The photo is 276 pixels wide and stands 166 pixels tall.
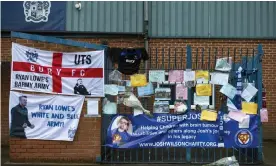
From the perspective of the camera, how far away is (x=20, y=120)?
8.23 m

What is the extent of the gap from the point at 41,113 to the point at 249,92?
14.0 ft

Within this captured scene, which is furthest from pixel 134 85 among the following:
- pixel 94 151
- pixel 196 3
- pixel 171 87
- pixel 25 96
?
pixel 196 3

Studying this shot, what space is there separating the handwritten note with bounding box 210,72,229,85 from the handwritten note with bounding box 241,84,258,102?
442 mm

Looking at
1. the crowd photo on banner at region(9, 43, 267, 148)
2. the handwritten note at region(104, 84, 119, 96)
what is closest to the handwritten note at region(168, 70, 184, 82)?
the crowd photo on banner at region(9, 43, 267, 148)

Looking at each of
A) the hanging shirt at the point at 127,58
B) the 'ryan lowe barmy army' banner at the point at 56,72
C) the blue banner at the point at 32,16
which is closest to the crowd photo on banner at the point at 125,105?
the 'ryan lowe barmy army' banner at the point at 56,72

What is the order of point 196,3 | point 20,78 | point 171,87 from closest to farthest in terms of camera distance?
point 20,78, point 171,87, point 196,3

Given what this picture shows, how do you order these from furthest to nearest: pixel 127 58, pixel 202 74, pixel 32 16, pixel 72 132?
pixel 32 16 → pixel 127 58 → pixel 202 74 → pixel 72 132

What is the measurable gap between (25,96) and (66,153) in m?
1.43

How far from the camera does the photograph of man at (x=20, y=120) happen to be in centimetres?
820

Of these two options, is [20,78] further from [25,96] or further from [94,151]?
[94,151]

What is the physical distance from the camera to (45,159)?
8.19 metres

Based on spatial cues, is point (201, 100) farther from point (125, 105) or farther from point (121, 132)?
point (121, 132)

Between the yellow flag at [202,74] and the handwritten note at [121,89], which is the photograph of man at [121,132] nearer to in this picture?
the handwritten note at [121,89]

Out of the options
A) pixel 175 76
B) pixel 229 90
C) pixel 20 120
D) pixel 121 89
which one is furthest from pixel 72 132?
pixel 229 90
